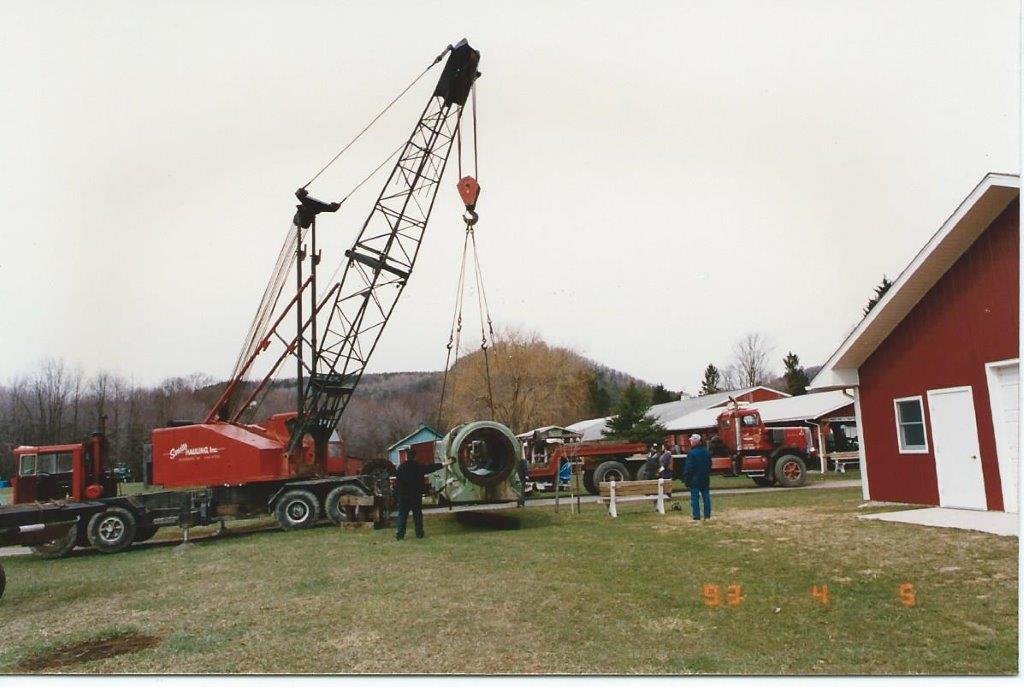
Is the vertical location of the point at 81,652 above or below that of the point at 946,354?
below

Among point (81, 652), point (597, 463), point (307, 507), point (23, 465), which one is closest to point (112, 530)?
point (23, 465)

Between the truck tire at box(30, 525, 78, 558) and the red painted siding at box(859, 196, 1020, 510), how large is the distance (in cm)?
1419

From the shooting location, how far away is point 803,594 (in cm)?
607

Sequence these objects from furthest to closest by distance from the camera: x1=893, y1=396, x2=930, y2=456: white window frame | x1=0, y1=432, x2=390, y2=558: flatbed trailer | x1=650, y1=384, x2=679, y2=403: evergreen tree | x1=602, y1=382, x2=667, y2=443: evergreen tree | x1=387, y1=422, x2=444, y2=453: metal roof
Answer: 1. x1=650, y1=384, x2=679, y2=403: evergreen tree
2. x1=602, y1=382, x2=667, y2=443: evergreen tree
3. x1=387, y1=422, x2=444, y2=453: metal roof
4. x1=0, y1=432, x2=390, y2=558: flatbed trailer
5. x1=893, y1=396, x2=930, y2=456: white window frame

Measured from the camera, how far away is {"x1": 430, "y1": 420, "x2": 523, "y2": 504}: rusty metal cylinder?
35.8 feet

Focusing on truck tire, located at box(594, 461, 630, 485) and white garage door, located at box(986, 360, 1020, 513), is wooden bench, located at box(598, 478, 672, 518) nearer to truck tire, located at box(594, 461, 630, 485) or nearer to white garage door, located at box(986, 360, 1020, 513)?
white garage door, located at box(986, 360, 1020, 513)

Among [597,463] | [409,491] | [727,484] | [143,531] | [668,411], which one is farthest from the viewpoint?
[668,411]

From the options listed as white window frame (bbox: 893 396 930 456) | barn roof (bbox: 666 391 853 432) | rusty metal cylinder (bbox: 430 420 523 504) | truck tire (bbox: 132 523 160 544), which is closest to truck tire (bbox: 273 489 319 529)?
truck tire (bbox: 132 523 160 544)

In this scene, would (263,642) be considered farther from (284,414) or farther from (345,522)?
(284,414)

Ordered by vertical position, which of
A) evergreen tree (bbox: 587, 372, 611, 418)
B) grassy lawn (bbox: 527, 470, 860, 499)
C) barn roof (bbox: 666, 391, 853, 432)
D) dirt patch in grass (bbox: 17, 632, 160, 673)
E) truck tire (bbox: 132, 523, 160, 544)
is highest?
evergreen tree (bbox: 587, 372, 611, 418)

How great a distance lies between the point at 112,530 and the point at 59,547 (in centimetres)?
82

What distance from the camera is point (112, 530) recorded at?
474 inches

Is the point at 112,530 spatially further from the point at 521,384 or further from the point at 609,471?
the point at 521,384

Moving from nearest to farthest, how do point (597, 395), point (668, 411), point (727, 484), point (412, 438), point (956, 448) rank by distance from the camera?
point (956, 448), point (412, 438), point (727, 484), point (597, 395), point (668, 411)
